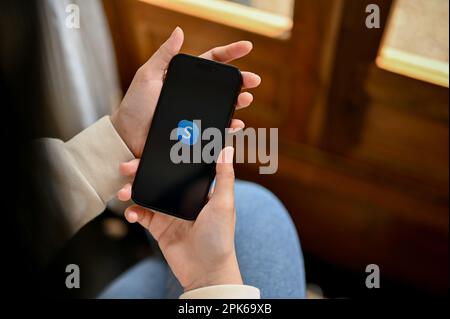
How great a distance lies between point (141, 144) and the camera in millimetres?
521

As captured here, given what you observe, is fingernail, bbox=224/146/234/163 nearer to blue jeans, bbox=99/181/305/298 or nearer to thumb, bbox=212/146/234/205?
thumb, bbox=212/146/234/205

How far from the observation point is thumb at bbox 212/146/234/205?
492 millimetres

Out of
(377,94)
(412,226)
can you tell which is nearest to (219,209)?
(377,94)

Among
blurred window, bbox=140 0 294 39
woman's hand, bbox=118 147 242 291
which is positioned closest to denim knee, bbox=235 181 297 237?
woman's hand, bbox=118 147 242 291

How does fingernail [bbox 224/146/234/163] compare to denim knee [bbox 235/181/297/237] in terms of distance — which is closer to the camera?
fingernail [bbox 224/146/234/163]

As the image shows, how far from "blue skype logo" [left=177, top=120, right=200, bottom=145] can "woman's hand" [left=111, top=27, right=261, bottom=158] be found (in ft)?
0.13

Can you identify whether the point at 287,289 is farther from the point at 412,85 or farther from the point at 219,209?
the point at 412,85

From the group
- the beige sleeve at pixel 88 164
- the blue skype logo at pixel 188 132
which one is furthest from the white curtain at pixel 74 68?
the blue skype logo at pixel 188 132

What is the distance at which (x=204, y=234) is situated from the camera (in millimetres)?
544

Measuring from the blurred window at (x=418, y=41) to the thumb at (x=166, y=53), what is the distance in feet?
1.22

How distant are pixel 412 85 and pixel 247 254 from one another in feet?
1.24

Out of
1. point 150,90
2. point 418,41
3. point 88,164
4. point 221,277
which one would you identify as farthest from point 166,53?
point 418,41

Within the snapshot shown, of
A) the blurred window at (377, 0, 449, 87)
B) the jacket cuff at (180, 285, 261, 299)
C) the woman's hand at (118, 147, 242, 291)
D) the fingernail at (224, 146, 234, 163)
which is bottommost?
the jacket cuff at (180, 285, 261, 299)

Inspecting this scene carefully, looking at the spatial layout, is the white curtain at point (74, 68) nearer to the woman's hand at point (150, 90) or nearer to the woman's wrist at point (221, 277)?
the woman's hand at point (150, 90)
